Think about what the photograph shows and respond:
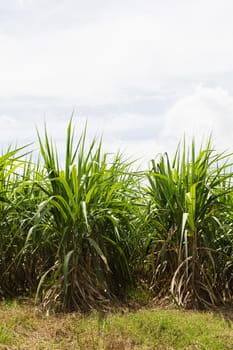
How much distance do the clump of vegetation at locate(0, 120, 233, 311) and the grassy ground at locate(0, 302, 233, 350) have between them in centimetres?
21

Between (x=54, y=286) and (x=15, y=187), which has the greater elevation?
(x=15, y=187)

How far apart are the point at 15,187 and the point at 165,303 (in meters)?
1.52

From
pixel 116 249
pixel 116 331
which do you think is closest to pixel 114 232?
pixel 116 249

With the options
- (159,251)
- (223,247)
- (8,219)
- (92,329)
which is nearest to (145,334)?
(92,329)

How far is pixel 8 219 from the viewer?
4.18 meters

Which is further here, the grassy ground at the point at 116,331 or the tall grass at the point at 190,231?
the tall grass at the point at 190,231

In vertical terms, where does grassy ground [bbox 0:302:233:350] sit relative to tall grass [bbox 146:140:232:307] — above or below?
below

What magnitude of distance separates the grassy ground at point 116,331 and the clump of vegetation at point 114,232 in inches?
8.3

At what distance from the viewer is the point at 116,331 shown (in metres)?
3.26

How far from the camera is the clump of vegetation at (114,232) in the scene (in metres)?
3.67

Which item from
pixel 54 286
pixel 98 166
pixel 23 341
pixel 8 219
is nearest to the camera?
pixel 23 341

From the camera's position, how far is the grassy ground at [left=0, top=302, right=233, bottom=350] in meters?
3.16

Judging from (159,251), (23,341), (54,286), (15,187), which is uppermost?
(15,187)

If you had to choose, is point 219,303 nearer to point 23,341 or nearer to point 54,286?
point 54,286
